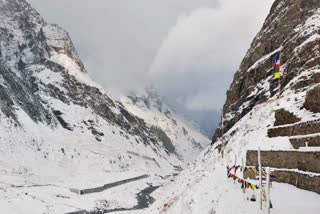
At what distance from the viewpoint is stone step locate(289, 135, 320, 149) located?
2026 cm

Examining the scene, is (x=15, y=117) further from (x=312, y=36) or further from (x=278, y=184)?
(x=278, y=184)

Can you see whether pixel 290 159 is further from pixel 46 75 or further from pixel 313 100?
pixel 46 75

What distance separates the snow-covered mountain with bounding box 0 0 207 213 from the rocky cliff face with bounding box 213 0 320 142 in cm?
2617

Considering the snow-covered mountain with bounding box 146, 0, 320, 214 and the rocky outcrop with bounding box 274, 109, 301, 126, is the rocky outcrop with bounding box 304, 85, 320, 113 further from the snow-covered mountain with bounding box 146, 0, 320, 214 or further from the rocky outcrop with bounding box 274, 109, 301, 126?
the rocky outcrop with bounding box 274, 109, 301, 126

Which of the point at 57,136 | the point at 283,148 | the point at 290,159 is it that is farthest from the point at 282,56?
the point at 57,136

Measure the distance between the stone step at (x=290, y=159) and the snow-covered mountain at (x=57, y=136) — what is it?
1338 inches

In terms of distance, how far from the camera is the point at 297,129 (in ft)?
79.6

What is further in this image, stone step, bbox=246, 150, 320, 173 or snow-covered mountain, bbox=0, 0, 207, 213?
snow-covered mountain, bbox=0, 0, 207, 213

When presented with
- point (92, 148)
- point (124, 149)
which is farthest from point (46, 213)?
point (124, 149)

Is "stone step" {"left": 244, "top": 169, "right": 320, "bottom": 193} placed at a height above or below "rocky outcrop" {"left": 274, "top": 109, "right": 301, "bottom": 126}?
below

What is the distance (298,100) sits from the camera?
3009 centimetres

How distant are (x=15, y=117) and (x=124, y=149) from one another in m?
49.5

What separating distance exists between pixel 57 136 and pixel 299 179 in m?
103

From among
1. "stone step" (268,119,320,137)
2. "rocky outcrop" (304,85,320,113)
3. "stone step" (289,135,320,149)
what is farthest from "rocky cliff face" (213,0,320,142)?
"stone step" (289,135,320,149)
